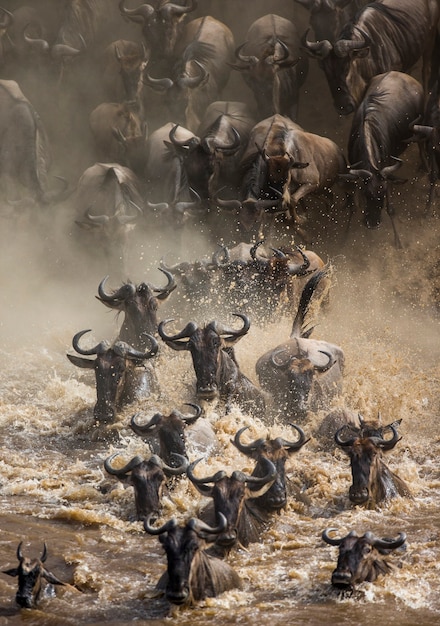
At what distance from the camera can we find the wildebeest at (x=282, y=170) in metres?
17.8

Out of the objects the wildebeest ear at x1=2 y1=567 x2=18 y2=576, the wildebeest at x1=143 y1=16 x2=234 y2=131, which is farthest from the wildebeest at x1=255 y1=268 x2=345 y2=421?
the wildebeest at x1=143 y1=16 x2=234 y2=131

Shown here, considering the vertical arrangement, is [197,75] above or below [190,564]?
above

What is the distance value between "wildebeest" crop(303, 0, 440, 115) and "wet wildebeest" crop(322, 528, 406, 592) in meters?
12.1

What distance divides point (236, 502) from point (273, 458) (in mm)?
1006

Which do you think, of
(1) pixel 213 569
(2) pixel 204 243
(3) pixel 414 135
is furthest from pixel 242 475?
(3) pixel 414 135

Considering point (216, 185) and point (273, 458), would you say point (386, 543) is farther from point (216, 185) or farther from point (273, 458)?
point (216, 185)

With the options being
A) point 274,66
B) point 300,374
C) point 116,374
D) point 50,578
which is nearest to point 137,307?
point 116,374

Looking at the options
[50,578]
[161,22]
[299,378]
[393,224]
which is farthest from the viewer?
[161,22]

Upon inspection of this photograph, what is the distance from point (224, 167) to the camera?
19.2m

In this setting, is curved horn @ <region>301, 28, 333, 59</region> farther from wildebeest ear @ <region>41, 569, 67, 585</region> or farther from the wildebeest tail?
wildebeest ear @ <region>41, 569, 67, 585</region>

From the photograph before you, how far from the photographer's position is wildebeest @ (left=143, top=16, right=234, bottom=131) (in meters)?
20.8

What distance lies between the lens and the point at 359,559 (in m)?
8.77

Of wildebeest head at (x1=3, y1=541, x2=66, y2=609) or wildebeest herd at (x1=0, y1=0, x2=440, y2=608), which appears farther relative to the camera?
wildebeest herd at (x1=0, y1=0, x2=440, y2=608)

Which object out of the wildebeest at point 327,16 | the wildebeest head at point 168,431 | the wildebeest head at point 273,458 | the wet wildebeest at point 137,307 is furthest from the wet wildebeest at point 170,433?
the wildebeest at point 327,16
